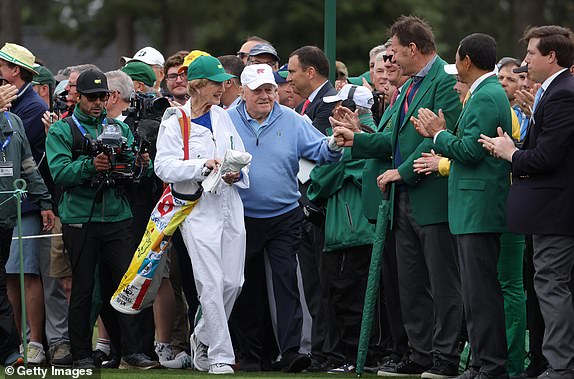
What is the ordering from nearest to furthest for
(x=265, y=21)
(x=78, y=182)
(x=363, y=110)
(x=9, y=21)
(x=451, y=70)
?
(x=451, y=70) → (x=78, y=182) → (x=363, y=110) → (x=9, y=21) → (x=265, y=21)

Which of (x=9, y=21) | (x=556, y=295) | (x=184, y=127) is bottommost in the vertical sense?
(x=556, y=295)

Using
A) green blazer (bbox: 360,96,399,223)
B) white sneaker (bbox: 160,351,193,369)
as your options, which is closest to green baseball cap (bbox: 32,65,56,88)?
white sneaker (bbox: 160,351,193,369)

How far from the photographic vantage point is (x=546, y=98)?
8820mm

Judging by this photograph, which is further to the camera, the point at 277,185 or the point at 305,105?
the point at 305,105

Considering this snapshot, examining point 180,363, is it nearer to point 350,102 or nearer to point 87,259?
point 87,259

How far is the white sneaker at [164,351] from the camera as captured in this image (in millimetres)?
11320

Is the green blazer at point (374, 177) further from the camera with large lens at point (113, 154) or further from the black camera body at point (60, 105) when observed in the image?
the black camera body at point (60, 105)

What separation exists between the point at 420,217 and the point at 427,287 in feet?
1.93

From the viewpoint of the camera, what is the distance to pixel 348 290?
35.6 ft

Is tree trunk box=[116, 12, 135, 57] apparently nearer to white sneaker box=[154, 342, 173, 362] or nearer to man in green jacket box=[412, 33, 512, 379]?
white sneaker box=[154, 342, 173, 362]

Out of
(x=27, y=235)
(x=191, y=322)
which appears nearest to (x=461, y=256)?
(x=191, y=322)

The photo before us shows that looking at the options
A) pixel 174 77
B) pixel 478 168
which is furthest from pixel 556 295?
pixel 174 77

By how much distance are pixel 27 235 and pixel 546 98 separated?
15.6ft

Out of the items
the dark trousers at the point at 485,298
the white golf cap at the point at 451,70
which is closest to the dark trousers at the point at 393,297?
the dark trousers at the point at 485,298
